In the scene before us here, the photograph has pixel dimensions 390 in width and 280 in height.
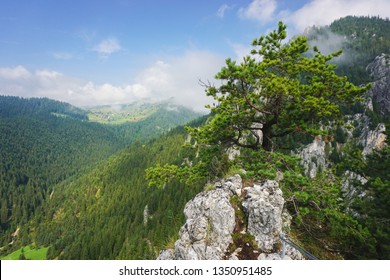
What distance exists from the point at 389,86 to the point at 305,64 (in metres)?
206

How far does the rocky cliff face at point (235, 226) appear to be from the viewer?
9.02m

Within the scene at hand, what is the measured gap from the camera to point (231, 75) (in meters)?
12.0

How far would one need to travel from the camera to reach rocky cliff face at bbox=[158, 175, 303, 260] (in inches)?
355

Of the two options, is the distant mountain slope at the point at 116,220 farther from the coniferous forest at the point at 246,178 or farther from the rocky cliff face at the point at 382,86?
the rocky cliff face at the point at 382,86

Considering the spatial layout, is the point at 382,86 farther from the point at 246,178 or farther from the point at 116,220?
the point at 246,178

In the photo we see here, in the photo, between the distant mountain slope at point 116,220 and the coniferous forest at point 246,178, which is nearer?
the coniferous forest at point 246,178

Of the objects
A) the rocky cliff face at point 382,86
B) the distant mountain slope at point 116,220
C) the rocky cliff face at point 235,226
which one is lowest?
the distant mountain slope at point 116,220

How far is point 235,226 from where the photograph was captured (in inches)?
385

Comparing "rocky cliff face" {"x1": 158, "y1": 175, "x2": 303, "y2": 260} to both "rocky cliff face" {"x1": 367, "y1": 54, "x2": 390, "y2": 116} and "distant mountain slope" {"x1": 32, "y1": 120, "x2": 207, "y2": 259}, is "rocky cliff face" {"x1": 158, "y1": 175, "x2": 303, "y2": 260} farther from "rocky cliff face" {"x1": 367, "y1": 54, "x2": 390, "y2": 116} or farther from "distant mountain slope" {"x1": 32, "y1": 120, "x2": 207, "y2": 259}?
"rocky cliff face" {"x1": 367, "y1": 54, "x2": 390, "y2": 116}

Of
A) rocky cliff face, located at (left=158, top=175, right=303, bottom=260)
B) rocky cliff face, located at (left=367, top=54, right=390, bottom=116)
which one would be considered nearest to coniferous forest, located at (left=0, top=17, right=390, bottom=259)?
rocky cliff face, located at (left=158, top=175, right=303, bottom=260)

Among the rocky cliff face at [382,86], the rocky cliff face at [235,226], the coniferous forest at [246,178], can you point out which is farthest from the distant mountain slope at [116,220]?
the rocky cliff face at [382,86]

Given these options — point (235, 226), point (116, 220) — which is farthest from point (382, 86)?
point (235, 226)

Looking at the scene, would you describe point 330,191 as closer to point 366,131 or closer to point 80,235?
point 80,235

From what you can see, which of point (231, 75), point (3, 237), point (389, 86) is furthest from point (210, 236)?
point (3, 237)
